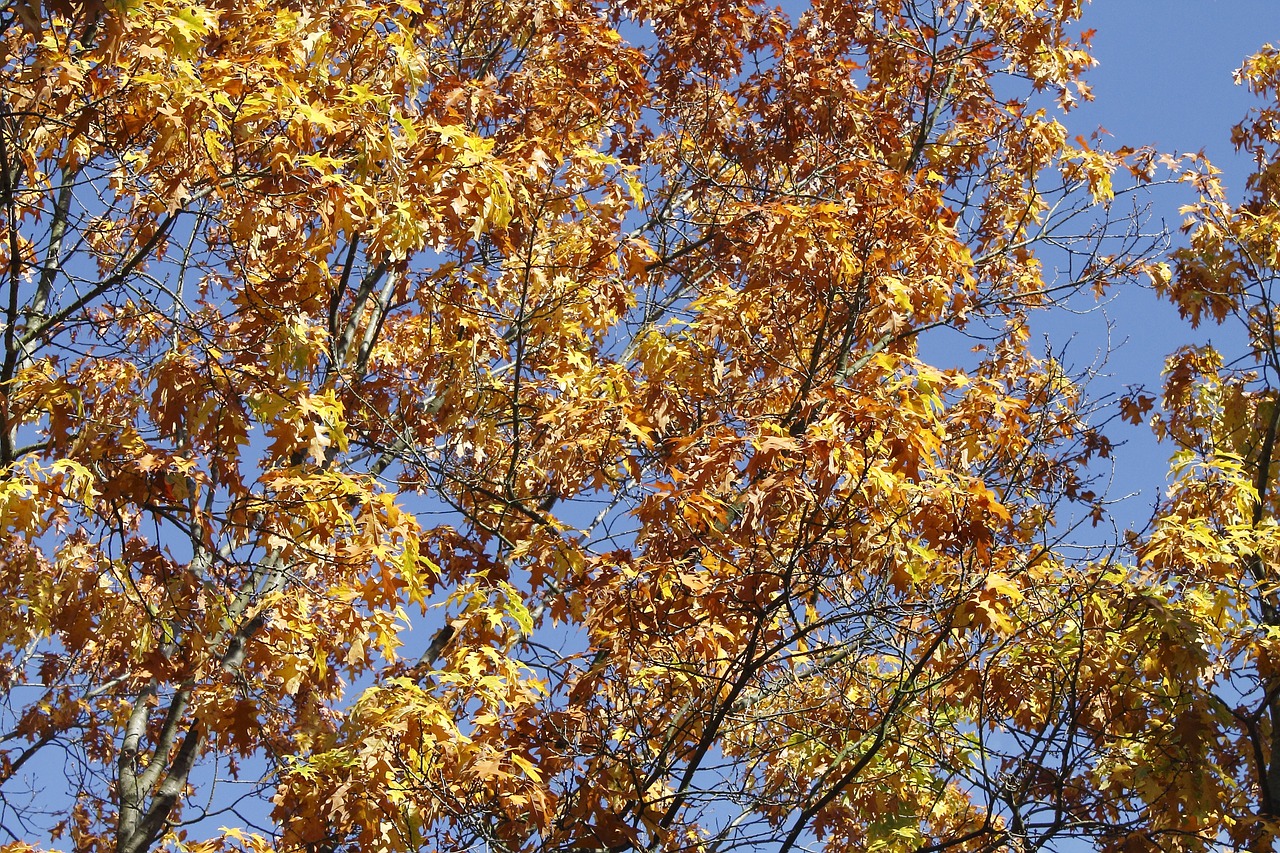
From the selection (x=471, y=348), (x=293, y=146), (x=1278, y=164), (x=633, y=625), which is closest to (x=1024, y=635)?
(x=633, y=625)

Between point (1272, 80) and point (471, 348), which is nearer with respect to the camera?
point (471, 348)

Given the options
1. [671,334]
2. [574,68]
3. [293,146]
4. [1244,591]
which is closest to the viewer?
[293,146]

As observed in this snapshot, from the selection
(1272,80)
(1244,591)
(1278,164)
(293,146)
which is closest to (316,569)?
(293,146)

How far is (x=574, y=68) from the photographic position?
8.65 m

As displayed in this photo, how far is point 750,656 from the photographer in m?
5.33

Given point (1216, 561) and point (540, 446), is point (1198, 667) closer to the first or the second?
point (1216, 561)

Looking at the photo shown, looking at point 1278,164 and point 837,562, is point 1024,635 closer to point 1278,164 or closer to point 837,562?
point 837,562

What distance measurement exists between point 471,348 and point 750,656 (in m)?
3.75

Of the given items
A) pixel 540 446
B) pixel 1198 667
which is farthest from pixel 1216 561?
pixel 540 446

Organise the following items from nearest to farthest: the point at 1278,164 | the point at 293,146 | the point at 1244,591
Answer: the point at 293,146 → the point at 1244,591 → the point at 1278,164

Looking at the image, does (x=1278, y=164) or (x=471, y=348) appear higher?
(x=1278, y=164)

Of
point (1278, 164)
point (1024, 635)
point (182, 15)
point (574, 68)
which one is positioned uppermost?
point (1278, 164)

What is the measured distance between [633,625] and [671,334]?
2.59m

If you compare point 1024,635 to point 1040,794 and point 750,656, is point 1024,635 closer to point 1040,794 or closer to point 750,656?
point 1040,794
